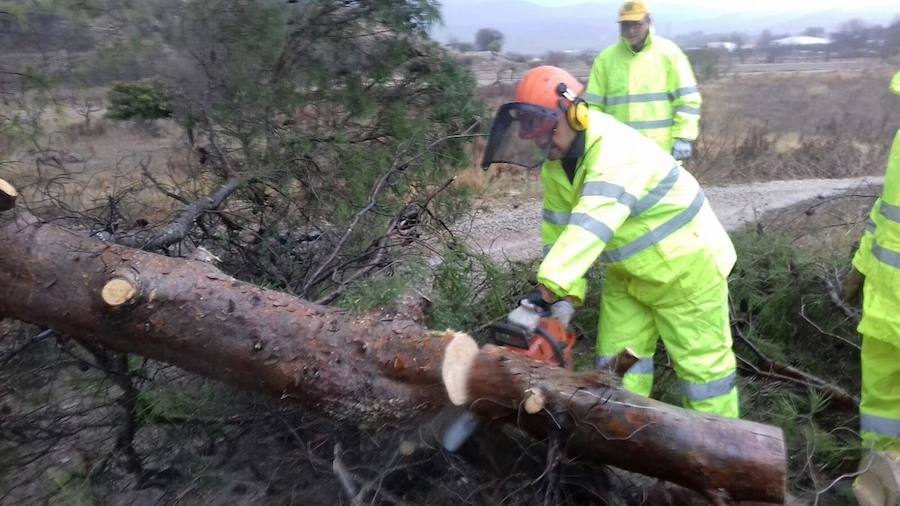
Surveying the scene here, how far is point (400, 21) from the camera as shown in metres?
5.32

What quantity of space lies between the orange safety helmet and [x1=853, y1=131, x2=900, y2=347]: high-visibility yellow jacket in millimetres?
1248

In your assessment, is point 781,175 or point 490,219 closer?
point 490,219

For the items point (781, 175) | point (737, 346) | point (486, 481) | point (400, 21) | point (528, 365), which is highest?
point (400, 21)

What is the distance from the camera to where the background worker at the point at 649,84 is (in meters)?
4.49

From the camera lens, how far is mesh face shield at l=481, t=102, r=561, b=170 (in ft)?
8.16

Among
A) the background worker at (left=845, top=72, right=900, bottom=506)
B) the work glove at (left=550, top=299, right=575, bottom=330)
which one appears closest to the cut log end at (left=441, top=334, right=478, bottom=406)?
the work glove at (left=550, top=299, right=575, bottom=330)

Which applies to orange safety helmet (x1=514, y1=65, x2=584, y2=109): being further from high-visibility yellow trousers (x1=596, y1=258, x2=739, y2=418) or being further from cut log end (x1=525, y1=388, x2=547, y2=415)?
cut log end (x1=525, y1=388, x2=547, y2=415)

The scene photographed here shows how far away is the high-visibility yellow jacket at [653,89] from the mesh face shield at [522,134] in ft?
7.18

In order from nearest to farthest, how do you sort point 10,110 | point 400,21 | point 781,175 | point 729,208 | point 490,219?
point 10,110 → point 400,21 → point 490,219 → point 729,208 → point 781,175

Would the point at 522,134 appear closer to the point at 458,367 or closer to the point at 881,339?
the point at 458,367

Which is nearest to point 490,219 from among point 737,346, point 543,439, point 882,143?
point 737,346

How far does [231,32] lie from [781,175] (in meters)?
9.55

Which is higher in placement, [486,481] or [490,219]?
[486,481]

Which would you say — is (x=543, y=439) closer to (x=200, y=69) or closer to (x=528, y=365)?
(x=528, y=365)
